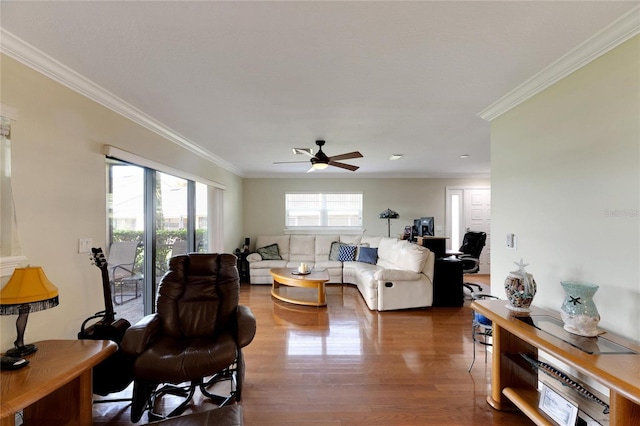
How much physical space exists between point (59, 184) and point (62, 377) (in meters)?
1.32

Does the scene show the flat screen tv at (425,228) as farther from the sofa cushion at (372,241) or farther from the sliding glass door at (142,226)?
the sliding glass door at (142,226)

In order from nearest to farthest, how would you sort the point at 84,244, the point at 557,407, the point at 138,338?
the point at 557,407, the point at 138,338, the point at 84,244

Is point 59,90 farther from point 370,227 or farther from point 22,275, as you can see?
point 370,227

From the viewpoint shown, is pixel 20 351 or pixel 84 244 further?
pixel 84 244

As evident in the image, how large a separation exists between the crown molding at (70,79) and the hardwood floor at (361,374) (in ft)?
7.93

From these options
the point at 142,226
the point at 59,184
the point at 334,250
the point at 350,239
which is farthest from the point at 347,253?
the point at 59,184

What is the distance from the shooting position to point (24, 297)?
1.46 m

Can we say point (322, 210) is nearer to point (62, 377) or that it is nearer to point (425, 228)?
point (425, 228)

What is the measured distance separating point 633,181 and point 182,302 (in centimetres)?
319

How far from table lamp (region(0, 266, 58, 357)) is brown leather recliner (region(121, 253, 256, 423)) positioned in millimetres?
533

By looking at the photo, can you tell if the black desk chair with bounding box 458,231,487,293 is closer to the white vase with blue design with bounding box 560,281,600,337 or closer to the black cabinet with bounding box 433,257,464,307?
the black cabinet with bounding box 433,257,464,307

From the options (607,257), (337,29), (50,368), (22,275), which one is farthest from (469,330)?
(22,275)

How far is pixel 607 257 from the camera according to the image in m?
1.65

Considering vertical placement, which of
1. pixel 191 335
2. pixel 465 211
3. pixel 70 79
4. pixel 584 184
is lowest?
pixel 191 335
